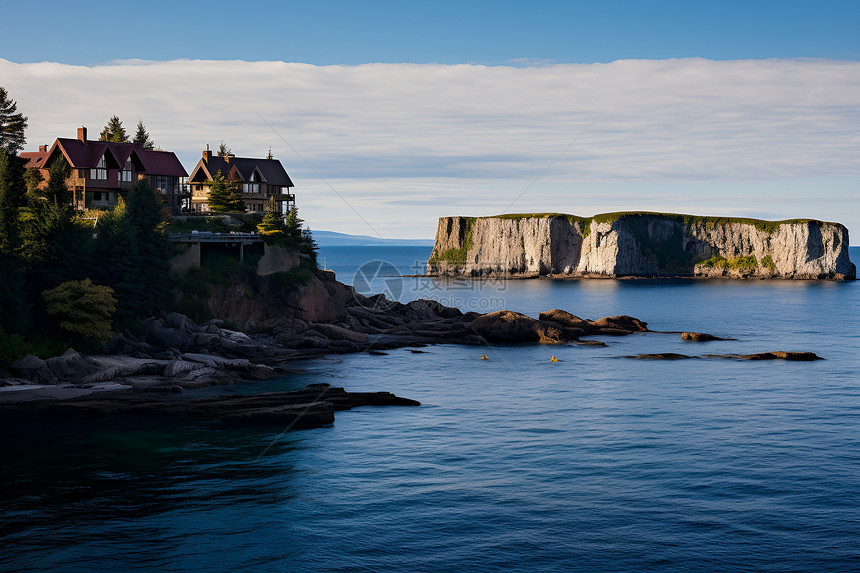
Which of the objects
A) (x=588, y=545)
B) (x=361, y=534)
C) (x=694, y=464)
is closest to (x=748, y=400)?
(x=694, y=464)

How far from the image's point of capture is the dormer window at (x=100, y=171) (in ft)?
278

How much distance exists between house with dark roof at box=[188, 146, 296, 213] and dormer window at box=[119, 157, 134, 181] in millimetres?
12648

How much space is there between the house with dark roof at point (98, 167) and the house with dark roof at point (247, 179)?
7585 mm

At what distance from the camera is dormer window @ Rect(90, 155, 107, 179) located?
84875 mm

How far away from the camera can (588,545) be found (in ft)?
86.8

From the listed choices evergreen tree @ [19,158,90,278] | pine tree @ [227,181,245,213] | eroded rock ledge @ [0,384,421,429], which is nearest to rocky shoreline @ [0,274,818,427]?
eroded rock ledge @ [0,384,421,429]

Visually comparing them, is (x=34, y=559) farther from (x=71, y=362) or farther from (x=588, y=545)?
(x=71, y=362)

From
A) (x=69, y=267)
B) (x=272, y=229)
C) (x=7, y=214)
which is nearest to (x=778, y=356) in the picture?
(x=272, y=229)

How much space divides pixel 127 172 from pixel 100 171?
355cm

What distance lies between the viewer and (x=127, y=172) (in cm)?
8862

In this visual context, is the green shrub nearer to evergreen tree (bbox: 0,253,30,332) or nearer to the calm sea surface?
the calm sea surface

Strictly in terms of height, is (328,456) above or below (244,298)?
→ below

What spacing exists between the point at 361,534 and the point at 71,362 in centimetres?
3359

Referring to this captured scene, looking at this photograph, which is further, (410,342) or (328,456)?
(410,342)
